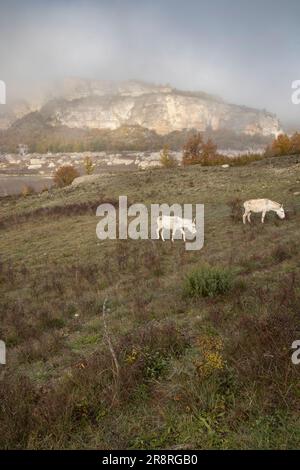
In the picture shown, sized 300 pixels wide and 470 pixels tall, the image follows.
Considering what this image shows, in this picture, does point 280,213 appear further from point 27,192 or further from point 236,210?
point 27,192

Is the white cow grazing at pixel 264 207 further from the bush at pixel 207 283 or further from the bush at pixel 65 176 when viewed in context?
the bush at pixel 65 176

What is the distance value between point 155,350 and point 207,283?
11.6 ft

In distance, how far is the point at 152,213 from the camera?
2872 centimetres

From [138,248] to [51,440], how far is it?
14.0 meters

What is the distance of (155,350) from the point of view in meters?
6.64

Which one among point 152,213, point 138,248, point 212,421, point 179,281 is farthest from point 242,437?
point 152,213

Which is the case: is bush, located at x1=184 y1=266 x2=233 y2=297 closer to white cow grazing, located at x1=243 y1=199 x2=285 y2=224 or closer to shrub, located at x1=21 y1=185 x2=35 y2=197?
white cow grazing, located at x1=243 y1=199 x2=285 y2=224

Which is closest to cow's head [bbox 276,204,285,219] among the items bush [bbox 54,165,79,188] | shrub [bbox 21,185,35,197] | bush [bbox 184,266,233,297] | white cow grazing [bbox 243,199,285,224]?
white cow grazing [bbox 243,199,285,224]

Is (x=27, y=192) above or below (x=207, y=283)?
below

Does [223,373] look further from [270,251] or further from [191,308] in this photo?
[270,251]

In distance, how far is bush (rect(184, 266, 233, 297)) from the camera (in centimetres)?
963

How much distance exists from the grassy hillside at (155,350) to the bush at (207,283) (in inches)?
6.2

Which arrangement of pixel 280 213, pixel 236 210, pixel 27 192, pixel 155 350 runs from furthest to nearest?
1. pixel 27 192
2. pixel 236 210
3. pixel 280 213
4. pixel 155 350

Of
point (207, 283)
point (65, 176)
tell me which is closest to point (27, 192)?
point (65, 176)
